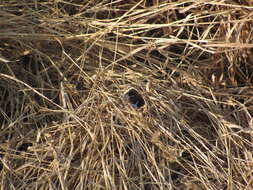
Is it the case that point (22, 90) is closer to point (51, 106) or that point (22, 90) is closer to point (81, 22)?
point (51, 106)

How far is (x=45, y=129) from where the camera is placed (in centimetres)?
112

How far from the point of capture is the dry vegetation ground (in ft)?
3.58

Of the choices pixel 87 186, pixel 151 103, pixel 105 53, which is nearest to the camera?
pixel 87 186

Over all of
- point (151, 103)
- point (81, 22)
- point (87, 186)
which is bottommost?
point (87, 186)

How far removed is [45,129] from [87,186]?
0.17 meters

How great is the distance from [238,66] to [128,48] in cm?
29

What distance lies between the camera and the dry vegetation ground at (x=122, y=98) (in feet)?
3.58

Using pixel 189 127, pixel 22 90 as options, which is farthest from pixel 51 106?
pixel 189 127

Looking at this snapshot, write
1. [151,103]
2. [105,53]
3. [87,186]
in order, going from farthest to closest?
[105,53]
[151,103]
[87,186]

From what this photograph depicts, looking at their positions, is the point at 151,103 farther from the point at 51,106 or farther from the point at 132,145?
the point at 51,106

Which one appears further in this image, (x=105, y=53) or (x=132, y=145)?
(x=105, y=53)

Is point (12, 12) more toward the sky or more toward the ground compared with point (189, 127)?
more toward the sky

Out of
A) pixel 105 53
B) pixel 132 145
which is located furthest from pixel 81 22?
pixel 132 145

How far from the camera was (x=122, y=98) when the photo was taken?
1.17 m
